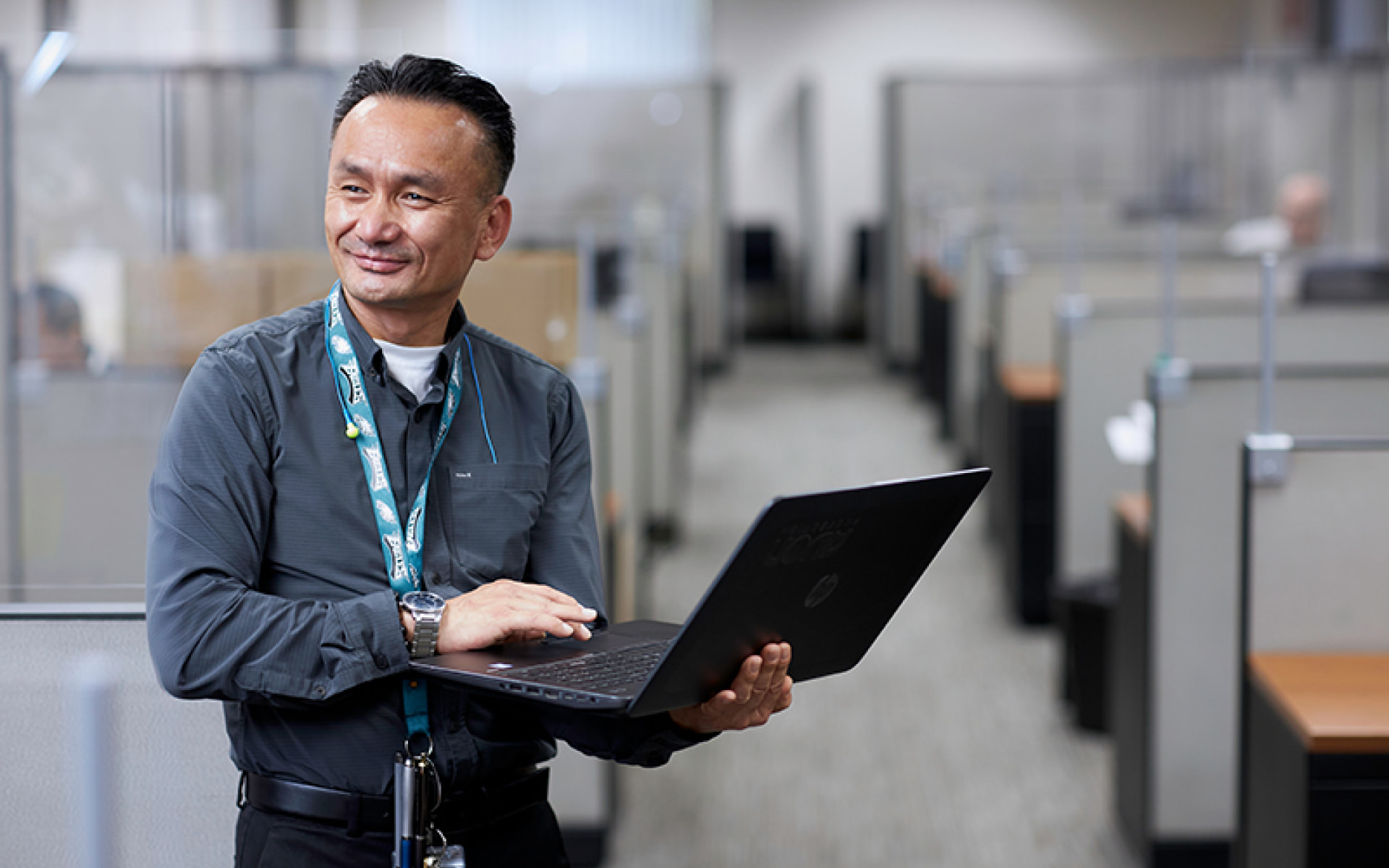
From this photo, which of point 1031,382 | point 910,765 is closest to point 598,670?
point 910,765

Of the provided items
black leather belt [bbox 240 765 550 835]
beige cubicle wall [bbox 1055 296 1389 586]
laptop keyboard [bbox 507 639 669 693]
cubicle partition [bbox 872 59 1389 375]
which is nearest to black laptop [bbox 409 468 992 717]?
laptop keyboard [bbox 507 639 669 693]

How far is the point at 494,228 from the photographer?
107 centimetres

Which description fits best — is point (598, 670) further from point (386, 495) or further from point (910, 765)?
point (910, 765)

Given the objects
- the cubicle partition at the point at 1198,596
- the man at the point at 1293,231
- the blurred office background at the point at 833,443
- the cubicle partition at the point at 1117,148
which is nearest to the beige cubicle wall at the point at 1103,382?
the blurred office background at the point at 833,443

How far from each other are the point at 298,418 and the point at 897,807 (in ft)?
6.86

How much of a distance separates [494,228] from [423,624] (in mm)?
288

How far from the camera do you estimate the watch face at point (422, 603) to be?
0.97 metres

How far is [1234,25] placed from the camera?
10.1 m

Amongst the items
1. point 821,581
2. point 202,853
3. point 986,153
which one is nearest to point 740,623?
point 821,581

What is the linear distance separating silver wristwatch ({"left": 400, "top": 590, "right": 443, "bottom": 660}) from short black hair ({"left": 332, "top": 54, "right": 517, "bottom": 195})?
292 mm

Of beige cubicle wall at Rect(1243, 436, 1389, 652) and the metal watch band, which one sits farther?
beige cubicle wall at Rect(1243, 436, 1389, 652)

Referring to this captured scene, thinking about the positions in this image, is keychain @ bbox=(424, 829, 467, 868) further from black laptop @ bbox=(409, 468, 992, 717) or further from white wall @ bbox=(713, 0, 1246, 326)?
white wall @ bbox=(713, 0, 1246, 326)

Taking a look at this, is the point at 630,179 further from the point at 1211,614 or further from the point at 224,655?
the point at 224,655

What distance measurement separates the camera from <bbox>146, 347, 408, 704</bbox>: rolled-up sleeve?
0.93 metres
